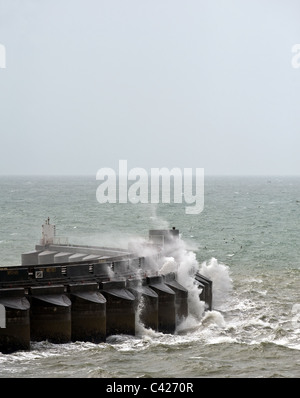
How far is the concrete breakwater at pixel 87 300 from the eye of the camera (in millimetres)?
37119

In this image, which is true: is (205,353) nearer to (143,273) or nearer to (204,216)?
(143,273)

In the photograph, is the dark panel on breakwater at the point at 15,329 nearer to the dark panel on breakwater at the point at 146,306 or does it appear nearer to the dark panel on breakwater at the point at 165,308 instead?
the dark panel on breakwater at the point at 146,306

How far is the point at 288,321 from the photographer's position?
46.3 m

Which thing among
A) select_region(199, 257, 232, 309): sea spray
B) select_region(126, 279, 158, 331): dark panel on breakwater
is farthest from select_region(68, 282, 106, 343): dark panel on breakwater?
select_region(199, 257, 232, 309): sea spray

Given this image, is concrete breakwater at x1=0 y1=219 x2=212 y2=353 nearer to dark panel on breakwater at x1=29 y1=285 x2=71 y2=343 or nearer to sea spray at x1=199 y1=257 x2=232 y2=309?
dark panel on breakwater at x1=29 y1=285 x2=71 y2=343

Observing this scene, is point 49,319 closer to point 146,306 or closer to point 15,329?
point 15,329

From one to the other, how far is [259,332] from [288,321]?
323cm

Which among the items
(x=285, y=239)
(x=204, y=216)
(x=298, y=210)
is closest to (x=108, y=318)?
(x=285, y=239)

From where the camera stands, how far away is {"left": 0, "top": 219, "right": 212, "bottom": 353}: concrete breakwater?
37.1 metres

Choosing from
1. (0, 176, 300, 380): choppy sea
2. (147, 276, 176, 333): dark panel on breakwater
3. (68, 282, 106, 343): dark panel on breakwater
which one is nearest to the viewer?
(0, 176, 300, 380): choppy sea

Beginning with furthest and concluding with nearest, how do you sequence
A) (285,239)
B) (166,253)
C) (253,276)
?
1. (285,239)
2. (253,276)
3. (166,253)

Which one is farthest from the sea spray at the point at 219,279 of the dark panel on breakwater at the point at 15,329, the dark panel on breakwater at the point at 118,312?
the dark panel on breakwater at the point at 15,329

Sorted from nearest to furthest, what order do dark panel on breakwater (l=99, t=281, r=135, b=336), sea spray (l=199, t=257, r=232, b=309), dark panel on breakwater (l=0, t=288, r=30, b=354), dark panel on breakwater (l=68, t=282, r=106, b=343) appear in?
dark panel on breakwater (l=0, t=288, r=30, b=354)
dark panel on breakwater (l=68, t=282, r=106, b=343)
dark panel on breakwater (l=99, t=281, r=135, b=336)
sea spray (l=199, t=257, r=232, b=309)

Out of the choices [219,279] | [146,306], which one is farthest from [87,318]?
[219,279]
